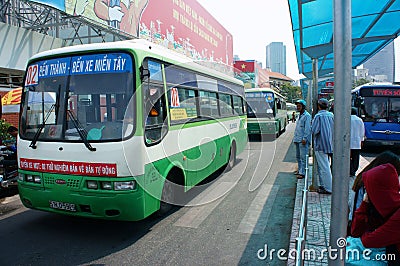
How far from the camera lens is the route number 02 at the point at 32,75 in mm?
4907

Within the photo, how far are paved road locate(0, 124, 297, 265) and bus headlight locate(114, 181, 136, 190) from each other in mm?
853

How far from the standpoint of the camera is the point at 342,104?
2.12m

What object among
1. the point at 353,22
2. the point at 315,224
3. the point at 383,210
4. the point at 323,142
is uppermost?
the point at 353,22

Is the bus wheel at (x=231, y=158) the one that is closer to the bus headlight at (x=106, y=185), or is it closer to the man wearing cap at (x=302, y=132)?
the man wearing cap at (x=302, y=132)

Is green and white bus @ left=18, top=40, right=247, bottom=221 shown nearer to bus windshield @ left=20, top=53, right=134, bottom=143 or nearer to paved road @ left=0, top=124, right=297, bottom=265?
bus windshield @ left=20, top=53, right=134, bottom=143

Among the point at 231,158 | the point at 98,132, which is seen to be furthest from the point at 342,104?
the point at 231,158

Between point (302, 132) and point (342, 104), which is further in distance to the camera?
point (302, 132)

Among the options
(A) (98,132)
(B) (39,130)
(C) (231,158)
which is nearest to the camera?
(A) (98,132)

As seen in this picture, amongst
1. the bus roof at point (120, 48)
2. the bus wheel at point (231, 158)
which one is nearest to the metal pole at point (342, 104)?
the bus roof at point (120, 48)

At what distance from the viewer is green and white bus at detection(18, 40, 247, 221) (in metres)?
4.30

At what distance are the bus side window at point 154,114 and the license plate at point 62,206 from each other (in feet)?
4.63

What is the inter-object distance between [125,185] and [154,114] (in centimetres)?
122

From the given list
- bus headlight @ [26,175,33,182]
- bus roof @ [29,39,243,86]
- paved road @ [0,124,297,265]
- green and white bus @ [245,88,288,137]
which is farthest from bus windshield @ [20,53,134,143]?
green and white bus @ [245,88,288,137]

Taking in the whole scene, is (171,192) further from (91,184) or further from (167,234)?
(91,184)
